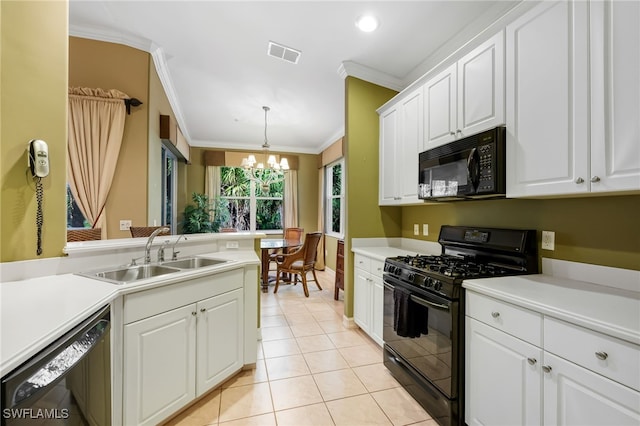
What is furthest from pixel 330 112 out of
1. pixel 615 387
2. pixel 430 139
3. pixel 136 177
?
pixel 615 387

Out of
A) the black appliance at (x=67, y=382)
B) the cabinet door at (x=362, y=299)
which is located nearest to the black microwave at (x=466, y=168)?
the cabinet door at (x=362, y=299)

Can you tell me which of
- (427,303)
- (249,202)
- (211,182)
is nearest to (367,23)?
(427,303)

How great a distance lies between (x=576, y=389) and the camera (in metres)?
1.10

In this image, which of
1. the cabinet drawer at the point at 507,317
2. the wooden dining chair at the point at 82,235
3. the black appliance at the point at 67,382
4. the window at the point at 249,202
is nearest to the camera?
the black appliance at the point at 67,382

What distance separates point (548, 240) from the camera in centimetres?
177

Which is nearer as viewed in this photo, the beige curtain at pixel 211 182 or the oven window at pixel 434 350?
the oven window at pixel 434 350

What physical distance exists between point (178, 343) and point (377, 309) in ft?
5.58

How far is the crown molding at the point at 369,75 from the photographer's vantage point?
→ 122 inches

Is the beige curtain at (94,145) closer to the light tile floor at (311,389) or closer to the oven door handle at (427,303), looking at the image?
the light tile floor at (311,389)

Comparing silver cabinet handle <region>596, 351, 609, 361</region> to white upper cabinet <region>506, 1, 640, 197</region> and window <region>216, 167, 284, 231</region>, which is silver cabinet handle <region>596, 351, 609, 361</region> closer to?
white upper cabinet <region>506, 1, 640, 197</region>

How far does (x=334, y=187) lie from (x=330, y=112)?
191cm

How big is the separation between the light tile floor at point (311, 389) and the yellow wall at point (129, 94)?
1961 mm

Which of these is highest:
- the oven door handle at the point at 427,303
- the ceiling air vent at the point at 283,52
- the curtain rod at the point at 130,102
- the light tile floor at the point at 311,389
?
the ceiling air vent at the point at 283,52

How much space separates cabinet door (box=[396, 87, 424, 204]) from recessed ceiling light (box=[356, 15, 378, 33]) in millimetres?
673
